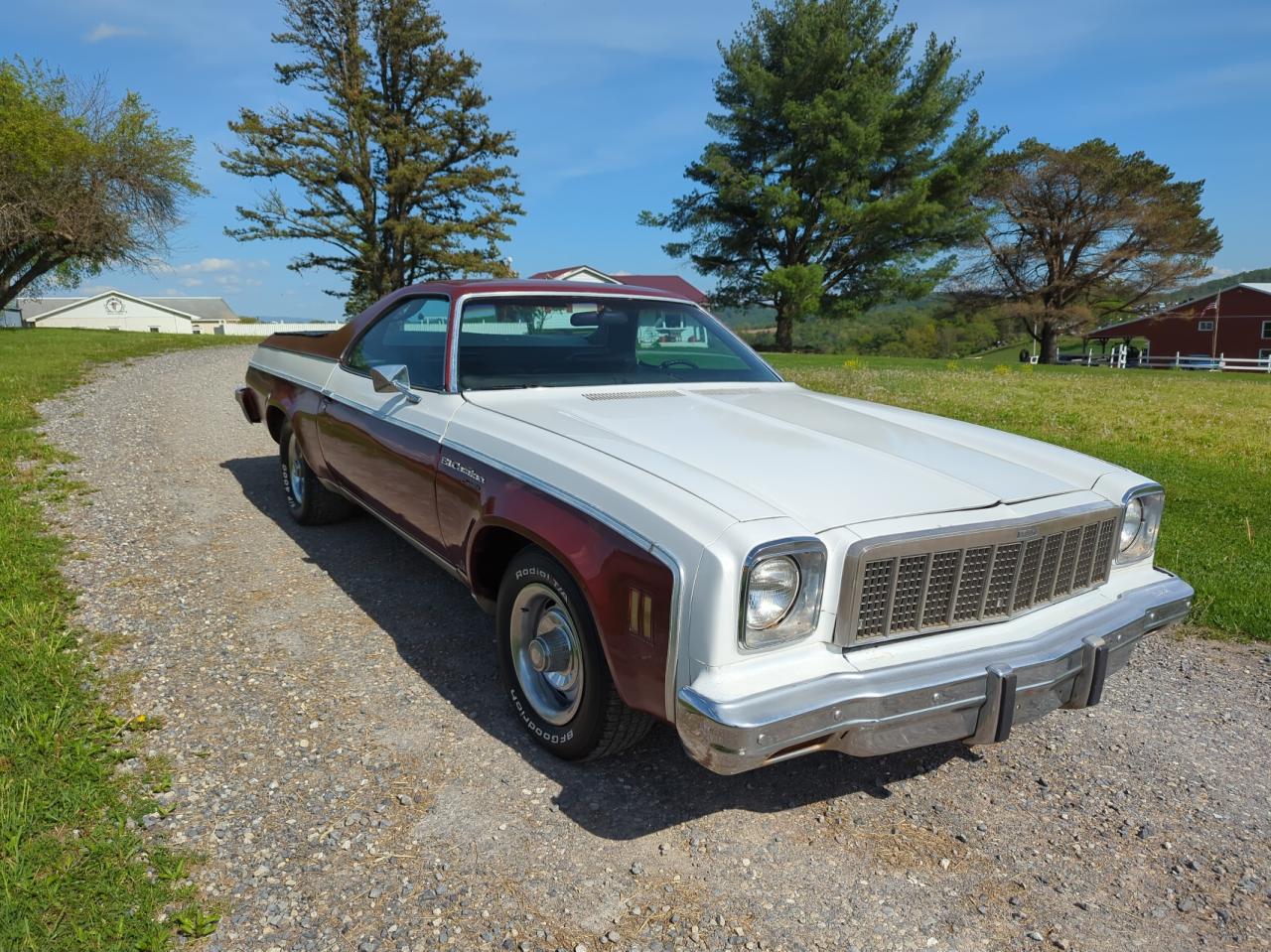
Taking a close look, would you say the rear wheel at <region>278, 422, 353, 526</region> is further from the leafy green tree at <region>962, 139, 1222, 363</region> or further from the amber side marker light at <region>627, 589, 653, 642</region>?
the leafy green tree at <region>962, 139, 1222, 363</region>

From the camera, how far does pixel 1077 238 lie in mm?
40938

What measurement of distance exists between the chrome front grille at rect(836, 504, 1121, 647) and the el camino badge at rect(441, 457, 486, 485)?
139 cm

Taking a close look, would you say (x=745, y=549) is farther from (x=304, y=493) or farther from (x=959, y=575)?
(x=304, y=493)

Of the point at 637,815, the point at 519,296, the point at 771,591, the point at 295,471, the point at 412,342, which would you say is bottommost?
the point at 637,815

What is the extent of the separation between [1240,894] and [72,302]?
98420 mm

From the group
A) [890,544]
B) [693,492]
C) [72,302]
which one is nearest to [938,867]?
[890,544]

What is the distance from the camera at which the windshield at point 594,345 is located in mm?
3635

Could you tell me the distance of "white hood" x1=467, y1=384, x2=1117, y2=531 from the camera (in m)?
2.34

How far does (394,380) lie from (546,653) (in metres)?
1.53

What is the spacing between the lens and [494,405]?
329 cm

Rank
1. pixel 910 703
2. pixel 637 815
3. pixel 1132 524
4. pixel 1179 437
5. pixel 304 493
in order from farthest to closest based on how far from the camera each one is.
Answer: pixel 1179 437 < pixel 304 493 < pixel 1132 524 < pixel 637 815 < pixel 910 703

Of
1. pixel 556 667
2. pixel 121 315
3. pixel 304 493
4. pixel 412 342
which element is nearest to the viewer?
pixel 556 667

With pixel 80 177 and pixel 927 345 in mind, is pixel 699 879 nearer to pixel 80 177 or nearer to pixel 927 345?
pixel 80 177

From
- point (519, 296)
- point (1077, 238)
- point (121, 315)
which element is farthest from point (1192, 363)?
point (121, 315)
